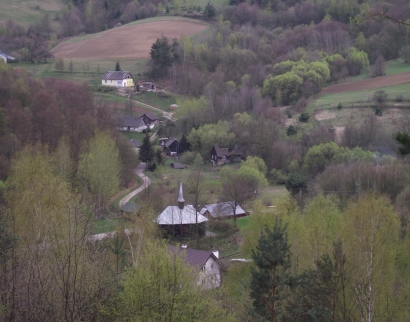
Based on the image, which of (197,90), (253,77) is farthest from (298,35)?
(197,90)

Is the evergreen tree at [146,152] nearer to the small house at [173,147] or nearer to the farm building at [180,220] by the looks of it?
the small house at [173,147]

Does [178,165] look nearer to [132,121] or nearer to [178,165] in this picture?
[178,165]

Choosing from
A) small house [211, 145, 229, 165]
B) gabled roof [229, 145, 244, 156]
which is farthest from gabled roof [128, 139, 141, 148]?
gabled roof [229, 145, 244, 156]

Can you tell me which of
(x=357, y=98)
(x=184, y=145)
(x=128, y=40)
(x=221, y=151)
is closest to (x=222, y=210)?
(x=221, y=151)

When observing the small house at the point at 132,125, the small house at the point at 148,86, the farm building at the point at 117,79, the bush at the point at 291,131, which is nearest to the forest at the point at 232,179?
the bush at the point at 291,131

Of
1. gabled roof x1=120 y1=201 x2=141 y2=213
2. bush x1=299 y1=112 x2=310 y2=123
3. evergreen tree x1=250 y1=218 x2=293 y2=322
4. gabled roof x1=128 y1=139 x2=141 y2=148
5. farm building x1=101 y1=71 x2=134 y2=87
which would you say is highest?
farm building x1=101 y1=71 x2=134 y2=87

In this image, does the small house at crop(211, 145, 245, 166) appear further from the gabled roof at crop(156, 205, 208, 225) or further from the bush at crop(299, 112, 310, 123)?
the gabled roof at crop(156, 205, 208, 225)
